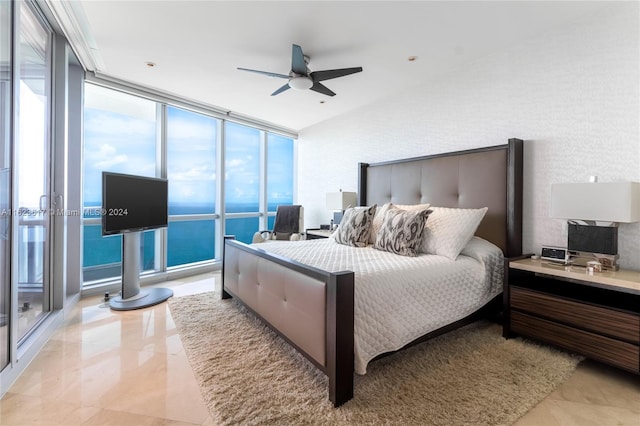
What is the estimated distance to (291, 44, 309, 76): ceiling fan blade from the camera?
2291mm

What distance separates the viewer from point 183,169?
4.45 meters

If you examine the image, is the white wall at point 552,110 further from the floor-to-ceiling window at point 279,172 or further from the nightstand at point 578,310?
the floor-to-ceiling window at point 279,172

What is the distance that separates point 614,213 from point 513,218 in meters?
0.73

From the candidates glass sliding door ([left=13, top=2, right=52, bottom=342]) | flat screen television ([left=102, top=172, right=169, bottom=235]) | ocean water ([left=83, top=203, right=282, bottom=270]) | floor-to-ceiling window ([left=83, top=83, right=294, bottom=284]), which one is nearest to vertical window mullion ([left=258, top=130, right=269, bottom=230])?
floor-to-ceiling window ([left=83, top=83, right=294, bottom=284])

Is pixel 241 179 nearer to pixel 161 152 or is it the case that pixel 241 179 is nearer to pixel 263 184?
pixel 263 184

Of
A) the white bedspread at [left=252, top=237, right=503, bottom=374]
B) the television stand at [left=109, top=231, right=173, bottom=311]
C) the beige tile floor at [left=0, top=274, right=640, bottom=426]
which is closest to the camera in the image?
the beige tile floor at [left=0, top=274, right=640, bottom=426]

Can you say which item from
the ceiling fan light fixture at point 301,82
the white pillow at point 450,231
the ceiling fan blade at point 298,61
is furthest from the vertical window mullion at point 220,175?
the white pillow at point 450,231

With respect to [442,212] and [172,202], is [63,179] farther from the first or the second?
[442,212]

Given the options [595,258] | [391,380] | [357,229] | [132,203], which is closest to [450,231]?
[357,229]

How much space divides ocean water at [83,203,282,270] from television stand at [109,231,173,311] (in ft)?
1.59

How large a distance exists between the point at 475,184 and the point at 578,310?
53.2 inches

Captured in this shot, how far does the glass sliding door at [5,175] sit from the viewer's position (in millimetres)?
1706

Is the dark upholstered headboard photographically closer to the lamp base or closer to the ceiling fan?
the lamp base

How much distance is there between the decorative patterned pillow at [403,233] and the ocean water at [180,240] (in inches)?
127
